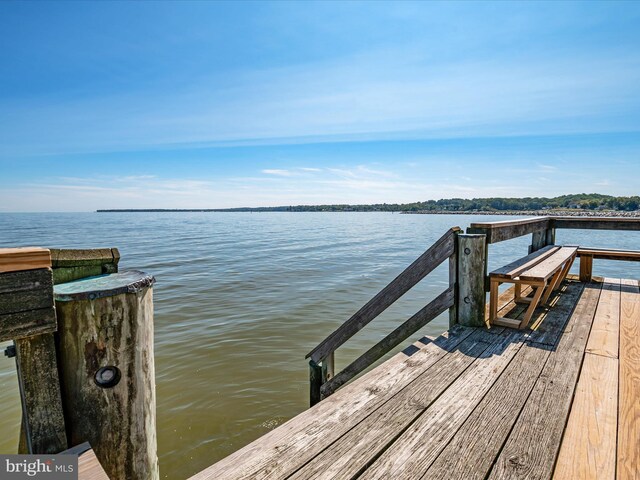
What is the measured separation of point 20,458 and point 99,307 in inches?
23.2

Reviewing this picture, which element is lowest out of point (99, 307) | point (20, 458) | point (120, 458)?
point (120, 458)

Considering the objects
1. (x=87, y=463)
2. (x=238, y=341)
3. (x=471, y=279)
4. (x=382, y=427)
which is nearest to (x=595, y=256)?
(x=471, y=279)

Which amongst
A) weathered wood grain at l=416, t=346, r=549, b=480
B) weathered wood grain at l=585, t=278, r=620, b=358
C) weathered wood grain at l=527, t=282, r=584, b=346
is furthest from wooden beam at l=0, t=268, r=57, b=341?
weathered wood grain at l=585, t=278, r=620, b=358

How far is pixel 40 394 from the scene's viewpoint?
4.19 feet

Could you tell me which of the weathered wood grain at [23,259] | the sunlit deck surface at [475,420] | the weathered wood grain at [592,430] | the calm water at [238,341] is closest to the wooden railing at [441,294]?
the sunlit deck surface at [475,420]

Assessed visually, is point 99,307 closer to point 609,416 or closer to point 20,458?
point 20,458

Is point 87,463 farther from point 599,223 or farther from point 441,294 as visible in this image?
point 599,223

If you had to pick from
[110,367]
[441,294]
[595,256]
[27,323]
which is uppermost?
[27,323]

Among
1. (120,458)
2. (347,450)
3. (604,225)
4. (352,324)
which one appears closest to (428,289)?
(604,225)

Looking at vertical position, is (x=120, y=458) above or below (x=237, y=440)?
above

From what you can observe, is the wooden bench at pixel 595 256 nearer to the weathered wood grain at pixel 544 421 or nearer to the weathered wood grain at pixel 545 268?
the weathered wood grain at pixel 545 268

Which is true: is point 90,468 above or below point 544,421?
above

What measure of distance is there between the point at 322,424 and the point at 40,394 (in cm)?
144

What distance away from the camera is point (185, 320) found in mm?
8422
